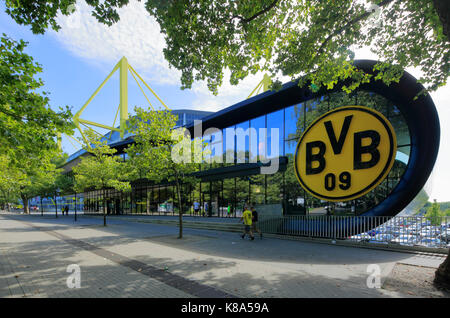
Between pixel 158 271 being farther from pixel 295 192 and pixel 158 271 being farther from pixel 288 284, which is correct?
pixel 295 192

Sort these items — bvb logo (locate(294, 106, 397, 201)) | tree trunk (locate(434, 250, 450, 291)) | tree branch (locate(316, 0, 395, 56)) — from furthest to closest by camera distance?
Answer: 1. bvb logo (locate(294, 106, 397, 201))
2. tree branch (locate(316, 0, 395, 56))
3. tree trunk (locate(434, 250, 450, 291))

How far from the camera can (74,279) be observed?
5562 mm

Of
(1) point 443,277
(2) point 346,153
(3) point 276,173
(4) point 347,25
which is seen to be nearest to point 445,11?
(4) point 347,25

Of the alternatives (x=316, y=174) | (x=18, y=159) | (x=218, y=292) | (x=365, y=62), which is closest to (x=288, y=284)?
(x=218, y=292)

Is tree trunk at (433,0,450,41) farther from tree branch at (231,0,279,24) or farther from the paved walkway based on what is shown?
the paved walkway

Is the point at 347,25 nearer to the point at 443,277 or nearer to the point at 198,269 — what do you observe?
the point at 443,277

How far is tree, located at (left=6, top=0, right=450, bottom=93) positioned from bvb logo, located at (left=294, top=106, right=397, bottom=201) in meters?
2.37

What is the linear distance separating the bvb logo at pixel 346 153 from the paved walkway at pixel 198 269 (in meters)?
2.97

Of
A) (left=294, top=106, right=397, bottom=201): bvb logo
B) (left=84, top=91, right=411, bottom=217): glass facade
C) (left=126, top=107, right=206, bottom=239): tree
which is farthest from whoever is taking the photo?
(left=126, top=107, right=206, bottom=239): tree

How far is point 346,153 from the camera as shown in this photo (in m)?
11.0

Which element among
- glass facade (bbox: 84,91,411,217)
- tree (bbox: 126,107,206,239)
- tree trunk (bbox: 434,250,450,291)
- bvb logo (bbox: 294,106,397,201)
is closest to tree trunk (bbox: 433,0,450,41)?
tree trunk (bbox: 434,250,450,291)

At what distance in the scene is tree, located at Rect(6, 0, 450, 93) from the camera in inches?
275

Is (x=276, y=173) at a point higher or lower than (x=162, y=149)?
lower

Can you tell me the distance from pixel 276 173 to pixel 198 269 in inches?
442
